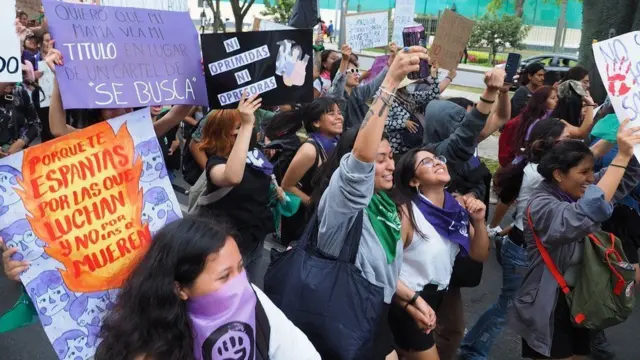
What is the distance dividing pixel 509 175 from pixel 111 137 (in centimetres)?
301

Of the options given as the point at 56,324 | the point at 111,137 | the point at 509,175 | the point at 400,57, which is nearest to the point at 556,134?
the point at 509,175

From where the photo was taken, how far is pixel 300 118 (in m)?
4.65

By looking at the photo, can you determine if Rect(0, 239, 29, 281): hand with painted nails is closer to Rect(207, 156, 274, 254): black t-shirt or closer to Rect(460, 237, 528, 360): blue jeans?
Rect(207, 156, 274, 254): black t-shirt

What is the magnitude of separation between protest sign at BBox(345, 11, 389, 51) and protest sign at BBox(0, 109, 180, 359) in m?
4.87

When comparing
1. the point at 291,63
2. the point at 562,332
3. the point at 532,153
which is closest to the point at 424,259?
the point at 562,332

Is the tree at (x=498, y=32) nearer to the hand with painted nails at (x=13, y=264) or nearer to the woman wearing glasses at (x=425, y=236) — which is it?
the woman wearing glasses at (x=425, y=236)

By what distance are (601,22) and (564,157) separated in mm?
7087

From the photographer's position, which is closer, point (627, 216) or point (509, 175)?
point (627, 216)

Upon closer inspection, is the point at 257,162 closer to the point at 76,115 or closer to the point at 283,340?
the point at 76,115

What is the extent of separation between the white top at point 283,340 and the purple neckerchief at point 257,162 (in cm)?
161

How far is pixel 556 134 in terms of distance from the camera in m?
4.05

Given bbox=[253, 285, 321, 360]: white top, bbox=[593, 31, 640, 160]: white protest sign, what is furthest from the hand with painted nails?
bbox=[593, 31, 640, 160]: white protest sign

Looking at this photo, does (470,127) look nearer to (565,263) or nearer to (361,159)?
(565,263)

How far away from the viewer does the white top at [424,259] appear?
2.78 m
